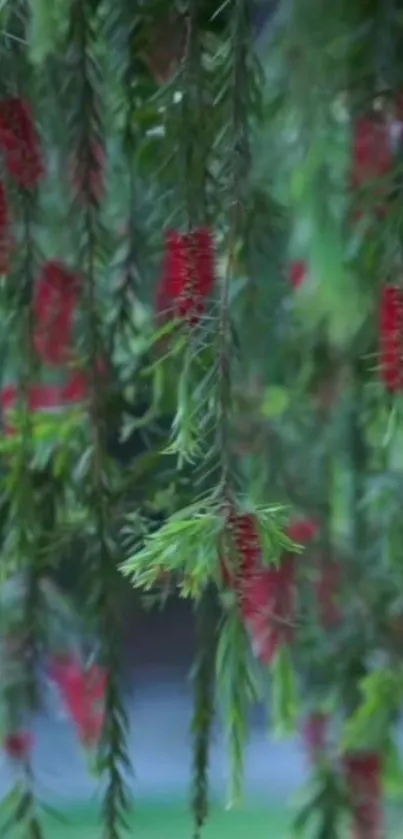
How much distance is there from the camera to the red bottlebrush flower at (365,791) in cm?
106

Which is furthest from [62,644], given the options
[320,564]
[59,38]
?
[59,38]

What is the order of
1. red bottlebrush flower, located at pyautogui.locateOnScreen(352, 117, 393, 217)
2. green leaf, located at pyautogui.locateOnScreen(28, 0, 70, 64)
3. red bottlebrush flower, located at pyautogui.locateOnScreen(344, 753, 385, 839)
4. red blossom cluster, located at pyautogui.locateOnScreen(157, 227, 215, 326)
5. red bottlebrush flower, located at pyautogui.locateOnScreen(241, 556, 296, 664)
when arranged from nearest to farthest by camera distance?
red blossom cluster, located at pyautogui.locateOnScreen(157, 227, 215, 326) → green leaf, located at pyautogui.locateOnScreen(28, 0, 70, 64) → red bottlebrush flower, located at pyautogui.locateOnScreen(352, 117, 393, 217) → red bottlebrush flower, located at pyautogui.locateOnScreen(241, 556, 296, 664) → red bottlebrush flower, located at pyautogui.locateOnScreen(344, 753, 385, 839)

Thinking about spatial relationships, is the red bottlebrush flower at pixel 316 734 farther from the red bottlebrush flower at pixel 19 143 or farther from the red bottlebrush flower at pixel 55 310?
the red bottlebrush flower at pixel 19 143

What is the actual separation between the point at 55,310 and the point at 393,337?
32 cm

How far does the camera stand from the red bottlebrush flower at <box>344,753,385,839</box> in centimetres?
106

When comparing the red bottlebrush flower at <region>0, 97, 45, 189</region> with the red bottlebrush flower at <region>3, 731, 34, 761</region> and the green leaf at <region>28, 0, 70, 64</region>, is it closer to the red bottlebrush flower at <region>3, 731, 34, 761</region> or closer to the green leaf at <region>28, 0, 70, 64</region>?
the green leaf at <region>28, 0, 70, 64</region>

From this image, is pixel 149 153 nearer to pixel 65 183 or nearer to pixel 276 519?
pixel 65 183

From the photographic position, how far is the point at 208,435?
594 mm

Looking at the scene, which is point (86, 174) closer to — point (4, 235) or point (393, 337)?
point (4, 235)

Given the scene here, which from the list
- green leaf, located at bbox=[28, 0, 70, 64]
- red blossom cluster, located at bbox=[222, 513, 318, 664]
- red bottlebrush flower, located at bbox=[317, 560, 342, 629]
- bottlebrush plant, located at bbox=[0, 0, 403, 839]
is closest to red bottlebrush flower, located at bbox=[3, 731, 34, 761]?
bottlebrush plant, located at bbox=[0, 0, 403, 839]

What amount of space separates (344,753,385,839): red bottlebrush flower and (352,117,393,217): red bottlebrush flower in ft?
1.47

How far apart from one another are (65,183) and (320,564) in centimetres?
39

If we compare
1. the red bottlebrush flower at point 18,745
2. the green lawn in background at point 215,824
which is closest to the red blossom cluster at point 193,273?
the red bottlebrush flower at point 18,745

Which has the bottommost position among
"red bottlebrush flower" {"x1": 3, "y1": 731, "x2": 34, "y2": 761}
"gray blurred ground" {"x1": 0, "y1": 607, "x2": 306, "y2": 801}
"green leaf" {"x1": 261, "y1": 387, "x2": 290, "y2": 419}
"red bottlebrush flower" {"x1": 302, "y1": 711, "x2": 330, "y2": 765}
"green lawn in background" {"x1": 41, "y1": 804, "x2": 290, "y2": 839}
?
"green lawn in background" {"x1": 41, "y1": 804, "x2": 290, "y2": 839}
